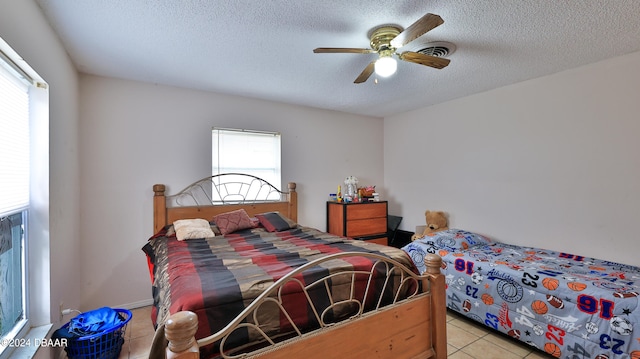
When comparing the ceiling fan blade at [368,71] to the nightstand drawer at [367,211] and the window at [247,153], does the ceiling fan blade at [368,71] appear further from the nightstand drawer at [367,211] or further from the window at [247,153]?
the nightstand drawer at [367,211]

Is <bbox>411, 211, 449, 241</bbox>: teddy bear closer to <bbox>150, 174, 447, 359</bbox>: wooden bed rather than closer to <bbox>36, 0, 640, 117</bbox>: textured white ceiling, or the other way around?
<bbox>36, 0, 640, 117</bbox>: textured white ceiling

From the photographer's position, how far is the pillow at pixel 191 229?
2619mm

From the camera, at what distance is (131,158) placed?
9.66ft

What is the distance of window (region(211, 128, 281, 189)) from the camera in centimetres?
340

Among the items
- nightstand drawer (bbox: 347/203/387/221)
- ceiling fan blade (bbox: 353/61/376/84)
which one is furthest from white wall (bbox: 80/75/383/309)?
ceiling fan blade (bbox: 353/61/376/84)

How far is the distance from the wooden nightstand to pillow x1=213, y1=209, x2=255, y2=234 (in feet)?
4.18

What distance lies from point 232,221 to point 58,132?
1561 millimetres

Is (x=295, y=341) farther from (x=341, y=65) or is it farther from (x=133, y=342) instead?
(x=341, y=65)

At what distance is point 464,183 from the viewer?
359 centimetres

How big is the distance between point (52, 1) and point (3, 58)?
546mm

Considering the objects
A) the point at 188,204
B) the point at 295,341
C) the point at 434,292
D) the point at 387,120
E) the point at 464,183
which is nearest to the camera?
the point at 295,341

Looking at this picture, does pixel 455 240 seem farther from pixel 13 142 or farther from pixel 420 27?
pixel 13 142

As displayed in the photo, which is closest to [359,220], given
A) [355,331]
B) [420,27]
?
[355,331]

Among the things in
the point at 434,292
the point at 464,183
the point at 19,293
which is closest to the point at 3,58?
the point at 19,293
